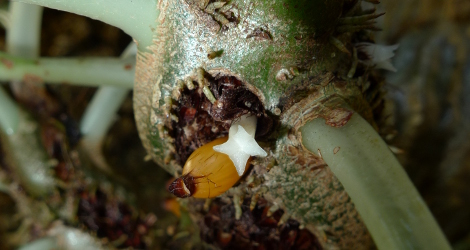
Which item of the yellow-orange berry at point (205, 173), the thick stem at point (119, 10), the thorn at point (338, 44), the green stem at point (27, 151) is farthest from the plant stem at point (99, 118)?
the thorn at point (338, 44)

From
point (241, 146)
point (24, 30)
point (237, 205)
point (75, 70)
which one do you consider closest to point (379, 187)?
point (241, 146)

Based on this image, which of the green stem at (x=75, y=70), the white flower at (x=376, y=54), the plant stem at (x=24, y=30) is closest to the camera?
the white flower at (x=376, y=54)

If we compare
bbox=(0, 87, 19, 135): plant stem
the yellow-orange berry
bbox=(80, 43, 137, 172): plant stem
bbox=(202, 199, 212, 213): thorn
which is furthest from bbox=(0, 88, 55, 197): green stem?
the yellow-orange berry

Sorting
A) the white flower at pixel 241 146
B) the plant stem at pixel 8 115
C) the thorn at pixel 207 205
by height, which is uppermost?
the white flower at pixel 241 146

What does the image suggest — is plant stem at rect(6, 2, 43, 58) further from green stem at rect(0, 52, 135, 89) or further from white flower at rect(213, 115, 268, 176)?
white flower at rect(213, 115, 268, 176)

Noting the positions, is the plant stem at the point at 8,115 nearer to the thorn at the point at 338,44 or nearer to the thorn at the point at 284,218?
the thorn at the point at 284,218

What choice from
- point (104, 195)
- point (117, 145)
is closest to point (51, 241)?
point (104, 195)

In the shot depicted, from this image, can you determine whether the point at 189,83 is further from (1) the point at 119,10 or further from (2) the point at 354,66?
(2) the point at 354,66

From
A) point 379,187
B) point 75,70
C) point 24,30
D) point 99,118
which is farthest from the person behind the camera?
point 99,118
